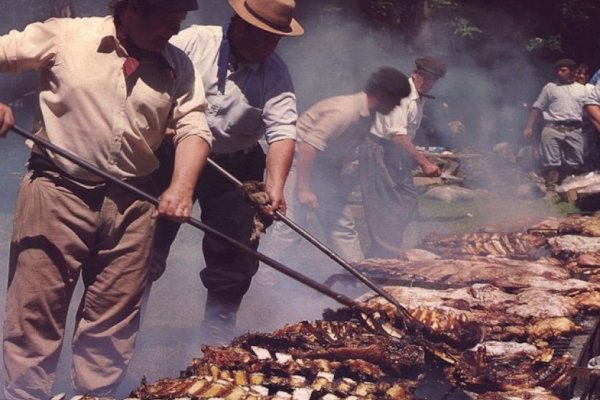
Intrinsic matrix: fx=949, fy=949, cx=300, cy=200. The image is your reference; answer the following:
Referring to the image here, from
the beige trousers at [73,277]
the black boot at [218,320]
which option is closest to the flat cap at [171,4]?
the beige trousers at [73,277]

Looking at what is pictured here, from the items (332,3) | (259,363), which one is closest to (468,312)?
(259,363)

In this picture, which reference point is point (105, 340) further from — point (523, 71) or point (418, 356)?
point (523, 71)

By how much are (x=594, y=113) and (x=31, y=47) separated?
1260 cm

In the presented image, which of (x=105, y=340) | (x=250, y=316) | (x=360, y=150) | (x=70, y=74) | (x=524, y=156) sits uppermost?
(x=70, y=74)

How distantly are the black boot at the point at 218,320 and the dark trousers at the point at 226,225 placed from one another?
24 mm

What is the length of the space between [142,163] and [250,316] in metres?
3.41

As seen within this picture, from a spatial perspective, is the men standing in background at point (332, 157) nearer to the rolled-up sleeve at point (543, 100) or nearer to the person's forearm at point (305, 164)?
the person's forearm at point (305, 164)

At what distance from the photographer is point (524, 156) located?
18641mm

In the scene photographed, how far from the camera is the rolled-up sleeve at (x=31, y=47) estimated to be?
4.62 m

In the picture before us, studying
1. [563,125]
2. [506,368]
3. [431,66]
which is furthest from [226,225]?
[563,125]

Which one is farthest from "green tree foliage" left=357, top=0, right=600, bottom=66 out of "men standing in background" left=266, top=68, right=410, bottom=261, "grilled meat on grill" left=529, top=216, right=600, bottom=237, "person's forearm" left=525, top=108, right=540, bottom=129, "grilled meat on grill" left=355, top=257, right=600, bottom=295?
"grilled meat on grill" left=355, top=257, right=600, bottom=295

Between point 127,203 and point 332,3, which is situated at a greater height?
point 127,203

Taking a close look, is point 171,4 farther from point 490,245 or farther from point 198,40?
point 490,245

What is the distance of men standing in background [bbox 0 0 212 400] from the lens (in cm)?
476
